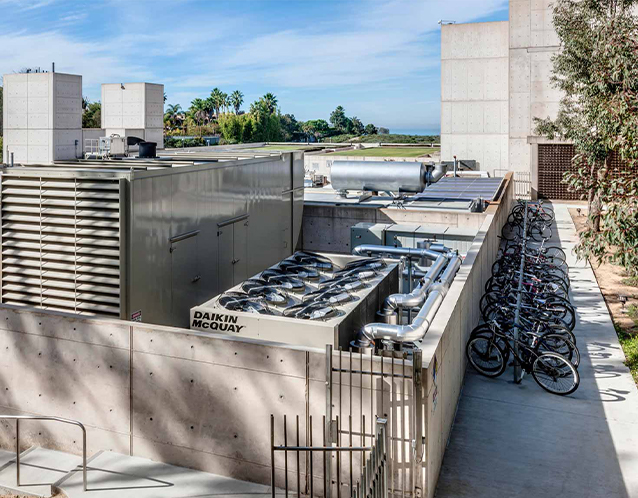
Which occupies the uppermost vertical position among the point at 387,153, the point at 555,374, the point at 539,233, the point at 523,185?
the point at 387,153

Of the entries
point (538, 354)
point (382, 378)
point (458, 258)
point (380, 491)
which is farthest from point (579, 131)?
point (380, 491)

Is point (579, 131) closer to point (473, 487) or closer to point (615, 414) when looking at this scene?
point (615, 414)

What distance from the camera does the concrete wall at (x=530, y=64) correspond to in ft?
133

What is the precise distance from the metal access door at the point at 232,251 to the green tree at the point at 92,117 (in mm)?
64944

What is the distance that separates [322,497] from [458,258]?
698 centimetres

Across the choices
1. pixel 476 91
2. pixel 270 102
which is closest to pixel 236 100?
pixel 270 102

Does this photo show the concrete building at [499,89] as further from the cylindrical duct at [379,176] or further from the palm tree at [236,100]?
the palm tree at [236,100]

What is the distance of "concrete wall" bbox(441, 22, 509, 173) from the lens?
4534 centimetres

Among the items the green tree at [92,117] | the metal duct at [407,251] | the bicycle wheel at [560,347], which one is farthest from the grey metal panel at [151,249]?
the green tree at [92,117]

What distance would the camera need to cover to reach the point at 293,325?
934 cm

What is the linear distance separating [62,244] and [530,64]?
37.5m

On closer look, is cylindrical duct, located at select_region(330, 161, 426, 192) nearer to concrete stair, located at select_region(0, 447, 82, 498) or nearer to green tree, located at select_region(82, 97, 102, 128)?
concrete stair, located at select_region(0, 447, 82, 498)

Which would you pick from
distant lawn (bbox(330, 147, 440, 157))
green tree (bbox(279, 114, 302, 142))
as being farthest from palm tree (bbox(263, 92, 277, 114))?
distant lawn (bbox(330, 147, 440, 157))

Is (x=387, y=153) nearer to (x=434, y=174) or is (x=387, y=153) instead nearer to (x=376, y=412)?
(x=434, y=174)
